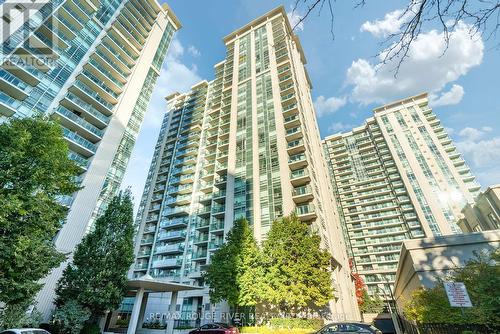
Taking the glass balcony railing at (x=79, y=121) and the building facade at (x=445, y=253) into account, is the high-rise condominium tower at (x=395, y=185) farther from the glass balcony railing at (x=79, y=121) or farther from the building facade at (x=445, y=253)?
the glass balcony railing at (x=79, y=121)

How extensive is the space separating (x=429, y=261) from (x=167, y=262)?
39.3 metres

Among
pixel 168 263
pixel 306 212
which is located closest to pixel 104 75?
pixel 168 263

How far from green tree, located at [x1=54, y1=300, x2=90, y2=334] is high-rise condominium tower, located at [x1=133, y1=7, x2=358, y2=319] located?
775 inches

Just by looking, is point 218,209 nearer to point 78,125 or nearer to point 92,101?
point 78,125

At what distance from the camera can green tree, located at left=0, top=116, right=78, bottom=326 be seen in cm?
1274

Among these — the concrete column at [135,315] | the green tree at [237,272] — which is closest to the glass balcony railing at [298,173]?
the green tree at [237,272]

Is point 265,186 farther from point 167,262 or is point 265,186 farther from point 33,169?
point 33,169

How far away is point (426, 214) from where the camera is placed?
59250 mm

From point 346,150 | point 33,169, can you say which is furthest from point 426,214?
point 33,169

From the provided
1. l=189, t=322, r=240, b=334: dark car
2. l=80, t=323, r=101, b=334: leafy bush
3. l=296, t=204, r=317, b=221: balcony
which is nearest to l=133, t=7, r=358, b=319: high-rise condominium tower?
l=296, t=204, r=317, b=221: balcony

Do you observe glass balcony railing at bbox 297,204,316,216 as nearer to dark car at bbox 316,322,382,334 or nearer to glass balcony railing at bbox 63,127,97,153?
dark car at bbox 316,322,382,334

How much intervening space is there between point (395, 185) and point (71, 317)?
248 ft

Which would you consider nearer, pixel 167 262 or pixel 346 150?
pixel 167 262

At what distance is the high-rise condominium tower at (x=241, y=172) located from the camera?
3448 centimetres
